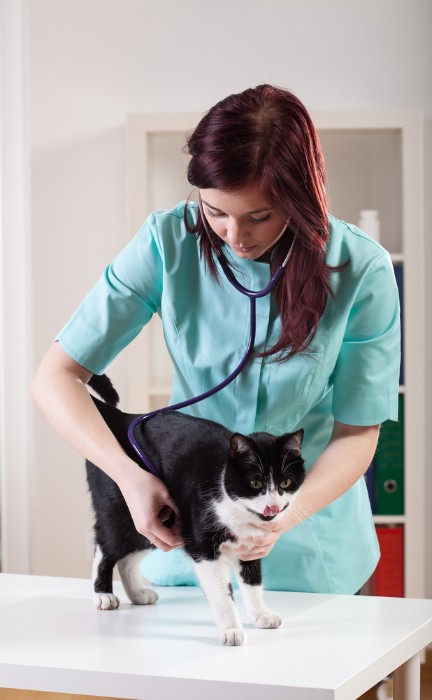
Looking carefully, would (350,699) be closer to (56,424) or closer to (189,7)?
(56,424)

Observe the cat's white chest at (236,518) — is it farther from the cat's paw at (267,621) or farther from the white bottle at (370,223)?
the white bottle at (370,223)

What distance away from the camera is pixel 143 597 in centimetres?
119

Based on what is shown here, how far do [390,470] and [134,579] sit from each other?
1500 millimetres

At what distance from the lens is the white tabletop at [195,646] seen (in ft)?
2.94

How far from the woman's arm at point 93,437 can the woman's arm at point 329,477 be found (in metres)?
0.11

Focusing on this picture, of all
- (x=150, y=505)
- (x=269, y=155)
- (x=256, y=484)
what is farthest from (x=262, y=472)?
(x=269, y=155)

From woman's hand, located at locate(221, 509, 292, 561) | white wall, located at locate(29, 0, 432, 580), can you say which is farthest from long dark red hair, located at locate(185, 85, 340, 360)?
white wall, located at locate(29, 0, 432, 580)

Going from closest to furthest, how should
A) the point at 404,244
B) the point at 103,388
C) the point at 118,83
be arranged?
the point at 103,388 → the point at 404,244 → the point at 118,83

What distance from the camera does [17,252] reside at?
9.08ft

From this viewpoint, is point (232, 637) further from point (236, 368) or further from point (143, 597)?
point (236, 368)

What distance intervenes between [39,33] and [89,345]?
76.2 inches

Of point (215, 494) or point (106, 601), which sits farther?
point (106, 601)

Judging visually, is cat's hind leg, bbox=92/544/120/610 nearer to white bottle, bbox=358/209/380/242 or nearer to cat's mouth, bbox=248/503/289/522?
cat's mouth, bbox=248/503/289/522

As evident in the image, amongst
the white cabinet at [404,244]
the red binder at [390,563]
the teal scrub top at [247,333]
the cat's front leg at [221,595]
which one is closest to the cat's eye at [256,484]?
the cat's front leg at [221,595]
